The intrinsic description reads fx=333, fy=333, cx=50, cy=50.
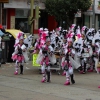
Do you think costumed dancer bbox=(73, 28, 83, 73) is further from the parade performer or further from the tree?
the tree

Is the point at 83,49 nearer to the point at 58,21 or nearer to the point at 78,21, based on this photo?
the point at 58,21

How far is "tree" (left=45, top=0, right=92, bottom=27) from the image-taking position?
34.1 metres

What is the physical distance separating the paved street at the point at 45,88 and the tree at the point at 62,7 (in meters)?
21.1

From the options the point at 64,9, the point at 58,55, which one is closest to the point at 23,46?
the point at 58,55

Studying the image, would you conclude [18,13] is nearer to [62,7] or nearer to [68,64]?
[62,7]

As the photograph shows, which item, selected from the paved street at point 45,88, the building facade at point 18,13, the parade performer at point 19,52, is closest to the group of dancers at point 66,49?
the parade performer at point 19,52

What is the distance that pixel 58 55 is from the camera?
13.6 m

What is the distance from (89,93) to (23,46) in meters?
4.44

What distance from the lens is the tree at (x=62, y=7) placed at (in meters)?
34.1

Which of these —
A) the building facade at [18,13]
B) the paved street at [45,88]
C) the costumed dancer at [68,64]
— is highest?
the building facade at [18,13]

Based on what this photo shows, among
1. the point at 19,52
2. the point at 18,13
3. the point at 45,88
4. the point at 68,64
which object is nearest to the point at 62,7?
the point at 18,13

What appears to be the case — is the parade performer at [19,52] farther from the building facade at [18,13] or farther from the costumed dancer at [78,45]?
the building facade at [18,13]

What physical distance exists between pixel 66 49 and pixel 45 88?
1656 mm

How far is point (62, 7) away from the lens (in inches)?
1347
